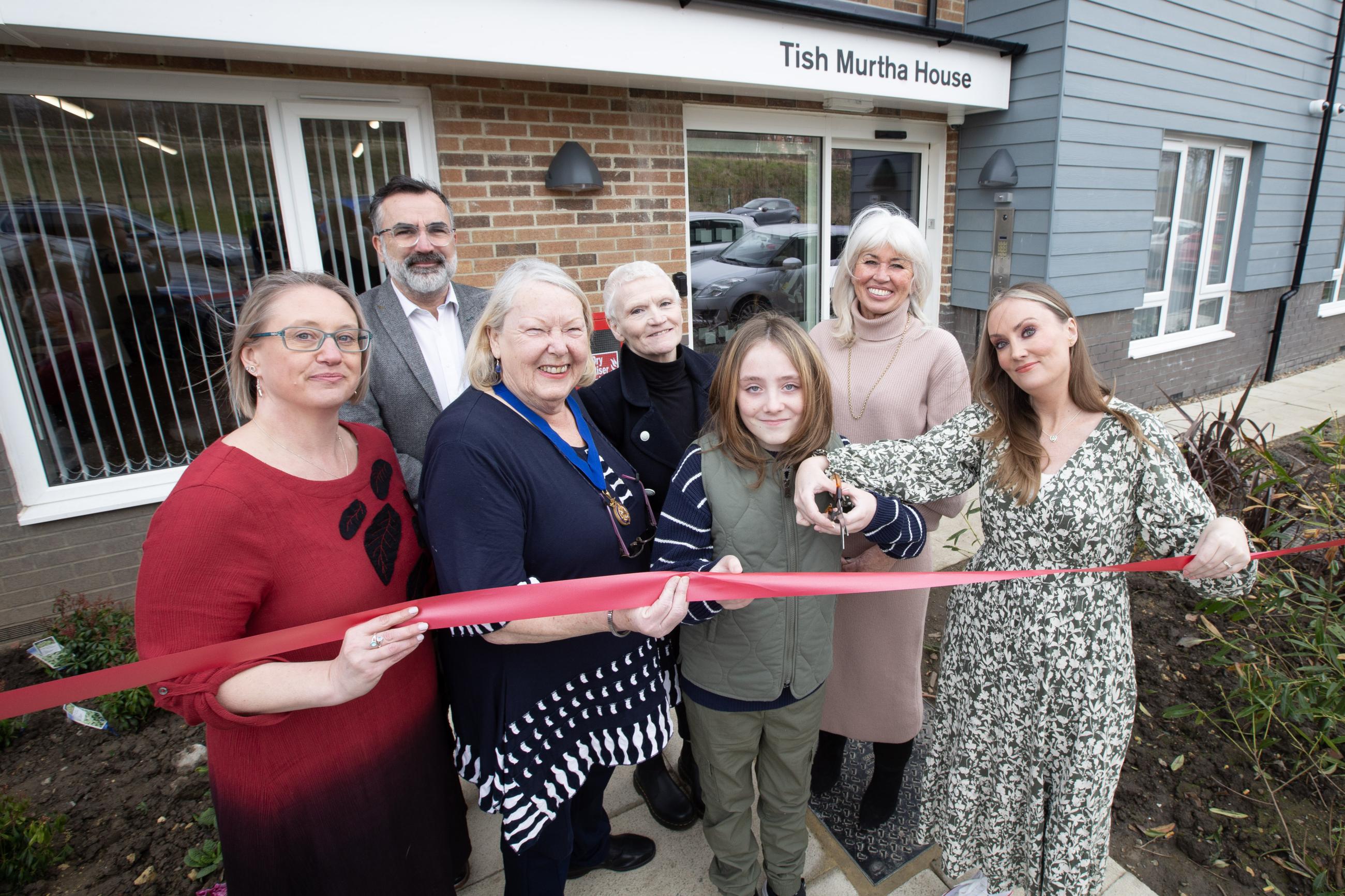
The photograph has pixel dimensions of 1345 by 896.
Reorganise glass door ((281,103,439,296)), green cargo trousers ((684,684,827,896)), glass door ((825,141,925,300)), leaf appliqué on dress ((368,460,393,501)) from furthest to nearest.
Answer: glass door ((825,141,925,300)) < glass door ((281,103,439,296)) < green cargo trousers ((684,684,827,896)) < leaf appliqué on dress ((368,460,393,501))

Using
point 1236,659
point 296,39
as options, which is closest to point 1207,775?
point 1236,659

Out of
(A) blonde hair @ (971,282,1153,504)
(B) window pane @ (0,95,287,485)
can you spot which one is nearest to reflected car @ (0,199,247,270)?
(B) window pane @ (0,95,287,485)

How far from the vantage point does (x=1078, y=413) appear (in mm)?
1726

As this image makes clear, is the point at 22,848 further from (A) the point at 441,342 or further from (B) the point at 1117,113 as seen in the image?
(B) the point at 1117,113

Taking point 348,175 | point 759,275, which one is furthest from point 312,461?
point 759,275

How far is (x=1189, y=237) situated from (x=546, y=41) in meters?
7.75

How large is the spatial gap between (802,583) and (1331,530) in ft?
9.65

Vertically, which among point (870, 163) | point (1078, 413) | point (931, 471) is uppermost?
point (870, 163)

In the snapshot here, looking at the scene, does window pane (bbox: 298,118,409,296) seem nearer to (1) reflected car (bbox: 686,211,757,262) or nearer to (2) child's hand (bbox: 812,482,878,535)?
(1) reflected car (bbox: 686,211,757,262)

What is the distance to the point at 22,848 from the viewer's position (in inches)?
89.7

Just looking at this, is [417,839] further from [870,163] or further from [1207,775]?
[870,163]

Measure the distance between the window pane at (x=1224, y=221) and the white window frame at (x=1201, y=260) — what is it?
0.02 meters

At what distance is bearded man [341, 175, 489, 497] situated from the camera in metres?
2.25

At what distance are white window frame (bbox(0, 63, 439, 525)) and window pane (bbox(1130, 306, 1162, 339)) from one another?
286 inches
